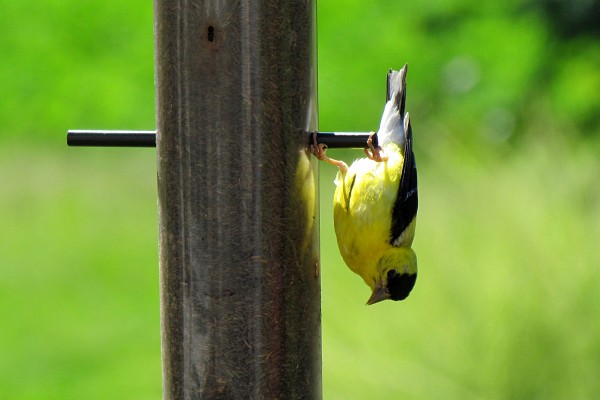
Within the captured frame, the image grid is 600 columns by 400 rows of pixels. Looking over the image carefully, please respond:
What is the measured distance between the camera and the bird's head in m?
4.73

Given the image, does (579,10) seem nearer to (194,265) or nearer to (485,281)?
(485,281)

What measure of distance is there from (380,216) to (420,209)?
13.5 feet

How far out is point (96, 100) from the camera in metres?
12.3

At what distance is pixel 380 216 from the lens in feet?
15.3

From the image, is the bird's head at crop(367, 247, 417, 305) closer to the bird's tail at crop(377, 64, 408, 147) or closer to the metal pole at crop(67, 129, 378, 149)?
the bird's tail at crop(377, 64, 408, 147)

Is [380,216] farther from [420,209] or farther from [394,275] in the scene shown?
[420,209]

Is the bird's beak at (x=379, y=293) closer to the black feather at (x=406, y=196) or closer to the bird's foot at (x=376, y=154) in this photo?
the black feather at (x=406, y=196)

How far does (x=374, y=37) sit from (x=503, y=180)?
567cm

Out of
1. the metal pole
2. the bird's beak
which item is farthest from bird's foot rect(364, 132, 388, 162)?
the metal pole

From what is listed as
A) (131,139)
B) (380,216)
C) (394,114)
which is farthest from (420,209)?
(131,139)

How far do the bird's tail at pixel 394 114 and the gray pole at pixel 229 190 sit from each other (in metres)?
1.39

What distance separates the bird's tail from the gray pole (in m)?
1.39

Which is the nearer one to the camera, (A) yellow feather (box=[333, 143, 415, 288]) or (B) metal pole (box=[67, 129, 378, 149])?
(B) metal pole (box=[67, 129, 378, 149])

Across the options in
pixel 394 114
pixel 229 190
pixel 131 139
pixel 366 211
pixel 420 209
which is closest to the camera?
pixel 229 190
